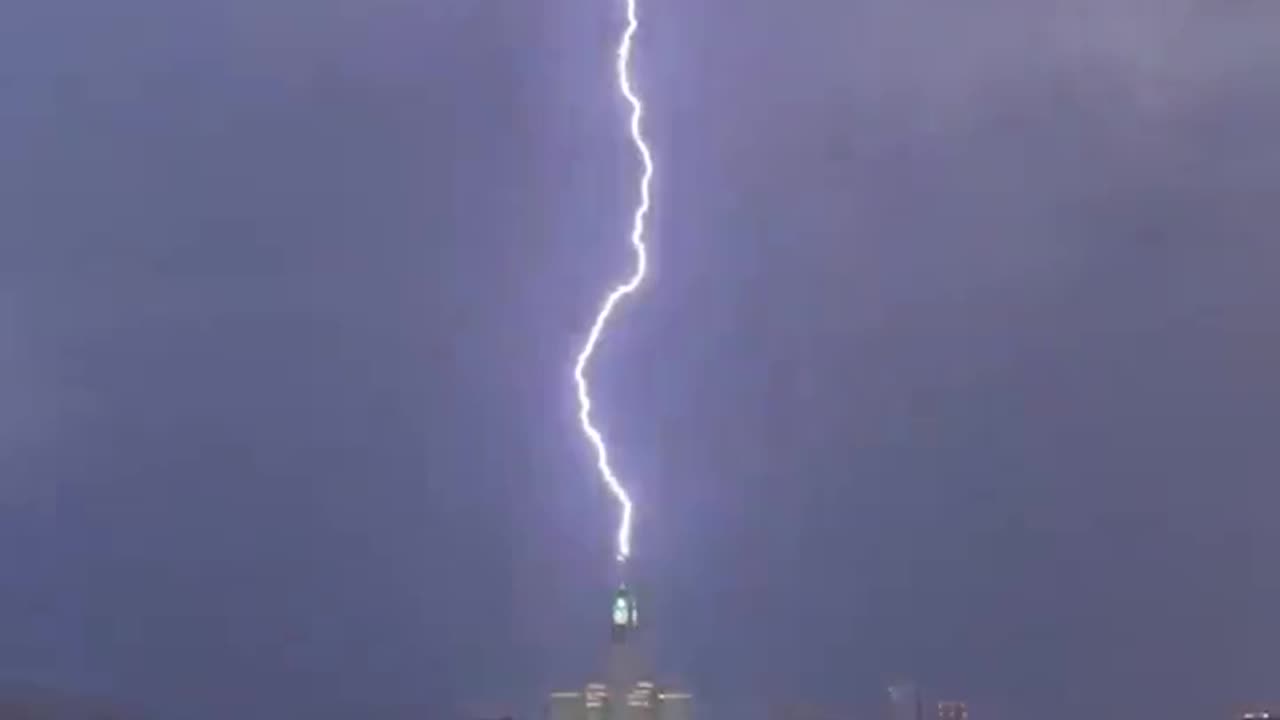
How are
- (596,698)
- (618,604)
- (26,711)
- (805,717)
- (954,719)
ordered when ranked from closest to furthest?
(618,604), (596,698), (805,717), (954,719), (26,711)

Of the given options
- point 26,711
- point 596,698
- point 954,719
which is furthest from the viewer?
point 26,711

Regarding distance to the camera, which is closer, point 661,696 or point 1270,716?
point 661,696

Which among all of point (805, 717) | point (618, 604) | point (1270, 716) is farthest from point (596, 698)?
point (1270, 716)

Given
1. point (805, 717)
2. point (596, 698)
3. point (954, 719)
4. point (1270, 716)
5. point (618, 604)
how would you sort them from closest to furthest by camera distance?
point (618, 604) < point (596, 698) < point (805, 717) < point (1270, 716) < point (954, 719)

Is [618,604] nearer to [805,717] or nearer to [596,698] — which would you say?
[596,698]

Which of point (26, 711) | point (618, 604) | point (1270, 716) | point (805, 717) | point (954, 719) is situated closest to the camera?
point (618, 604)

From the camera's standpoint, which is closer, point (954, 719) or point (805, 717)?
point (805, 717)

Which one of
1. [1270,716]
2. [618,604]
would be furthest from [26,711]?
[618,604]

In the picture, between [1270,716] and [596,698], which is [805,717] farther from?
[596,698]
